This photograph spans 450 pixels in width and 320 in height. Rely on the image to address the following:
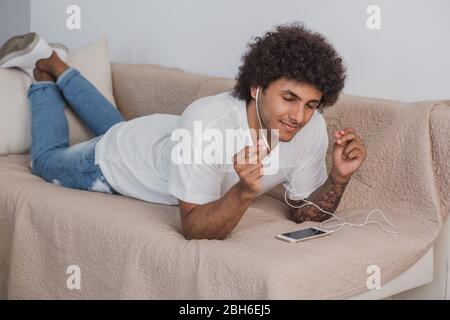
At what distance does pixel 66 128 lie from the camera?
7.39 ft

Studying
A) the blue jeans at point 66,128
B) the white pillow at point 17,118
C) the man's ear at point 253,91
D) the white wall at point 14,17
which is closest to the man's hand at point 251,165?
the man's ear at point 253,91

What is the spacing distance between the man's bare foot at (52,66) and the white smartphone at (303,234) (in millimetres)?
1051

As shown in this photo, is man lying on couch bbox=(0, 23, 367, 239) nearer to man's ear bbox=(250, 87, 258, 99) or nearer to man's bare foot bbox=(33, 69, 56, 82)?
man's ear bbox=(250, 87, 258, 99)

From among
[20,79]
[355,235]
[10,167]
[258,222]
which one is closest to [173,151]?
[258,222]

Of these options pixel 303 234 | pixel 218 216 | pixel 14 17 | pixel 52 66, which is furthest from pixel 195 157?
pixel 14 17

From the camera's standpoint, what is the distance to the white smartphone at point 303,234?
1.57m

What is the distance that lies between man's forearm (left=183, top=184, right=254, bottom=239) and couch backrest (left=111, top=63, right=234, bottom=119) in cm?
67

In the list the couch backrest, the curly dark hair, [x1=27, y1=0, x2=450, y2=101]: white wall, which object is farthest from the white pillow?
the curly dark hair

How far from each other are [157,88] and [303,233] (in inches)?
38.6

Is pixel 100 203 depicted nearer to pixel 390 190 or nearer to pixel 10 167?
pixel 10 167

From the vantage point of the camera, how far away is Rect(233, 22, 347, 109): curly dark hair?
1.62 metres

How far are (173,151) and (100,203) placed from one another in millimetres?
308

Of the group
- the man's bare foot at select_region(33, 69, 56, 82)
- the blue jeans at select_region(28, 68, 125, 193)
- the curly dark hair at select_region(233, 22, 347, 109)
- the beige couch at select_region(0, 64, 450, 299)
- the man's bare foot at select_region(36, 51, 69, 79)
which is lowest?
the beige couch at select_region(0, 64, 450, 299)

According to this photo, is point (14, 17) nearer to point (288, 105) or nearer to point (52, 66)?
point (52, 66)
